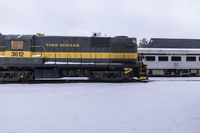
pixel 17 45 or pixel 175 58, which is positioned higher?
pixel 17 45

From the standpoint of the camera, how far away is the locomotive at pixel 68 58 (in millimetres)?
21172

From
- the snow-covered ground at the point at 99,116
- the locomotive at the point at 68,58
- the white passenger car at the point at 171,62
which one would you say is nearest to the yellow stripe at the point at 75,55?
the locomotive at the point at 68,58

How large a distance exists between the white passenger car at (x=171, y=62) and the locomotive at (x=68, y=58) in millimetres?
11772

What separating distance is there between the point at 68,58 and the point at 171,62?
15528mm

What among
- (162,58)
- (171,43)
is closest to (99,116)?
(162,58)

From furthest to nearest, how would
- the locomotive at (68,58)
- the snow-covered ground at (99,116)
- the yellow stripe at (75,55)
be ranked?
the yellow stripe at (75,55), the locomotive at (68,58), the snow-covered ground at (99,116)

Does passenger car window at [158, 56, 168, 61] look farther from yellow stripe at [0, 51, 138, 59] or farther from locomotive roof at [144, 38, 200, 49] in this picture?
locomotive roof at [144, 38, 200, 49]

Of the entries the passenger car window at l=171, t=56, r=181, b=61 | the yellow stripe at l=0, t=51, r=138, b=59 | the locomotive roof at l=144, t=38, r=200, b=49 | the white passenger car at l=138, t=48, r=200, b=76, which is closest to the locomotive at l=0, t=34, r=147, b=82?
the yellow stripe at l=0, t=51, r=138, b=59

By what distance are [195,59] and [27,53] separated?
19.7 metres

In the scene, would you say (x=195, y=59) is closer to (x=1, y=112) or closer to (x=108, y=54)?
(x=108, y=54)

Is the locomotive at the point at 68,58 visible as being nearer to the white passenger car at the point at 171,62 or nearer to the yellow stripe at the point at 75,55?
the yellow stripe at the point at 75,55

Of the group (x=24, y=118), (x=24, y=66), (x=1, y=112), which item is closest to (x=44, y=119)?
(x=24, y=118)

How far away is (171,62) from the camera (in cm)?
3453

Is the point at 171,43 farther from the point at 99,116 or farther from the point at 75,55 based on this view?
the point at 99,116
